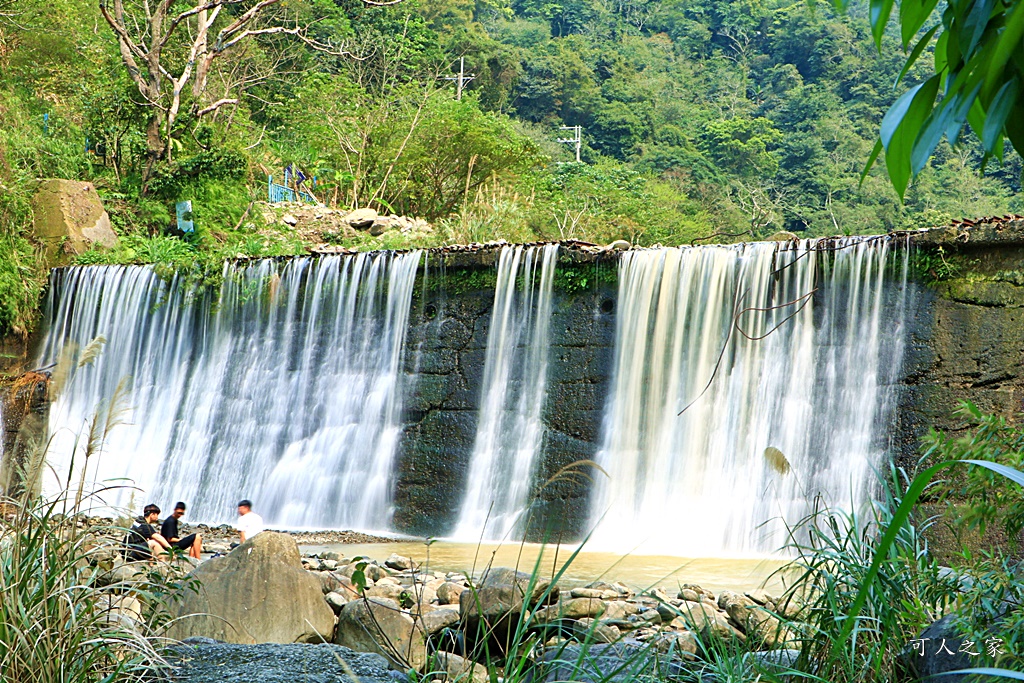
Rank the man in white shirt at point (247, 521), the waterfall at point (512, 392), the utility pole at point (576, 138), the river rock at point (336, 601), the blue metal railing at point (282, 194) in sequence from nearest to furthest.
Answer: the river rock at point (336, 601) → the man in white shirt at point (247, 521) → the waterfall at point (512, 392) → the blue metal railing at point (282, 194) → the utility pole at point (576, 138)

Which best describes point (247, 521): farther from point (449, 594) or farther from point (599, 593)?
point (599, 593)

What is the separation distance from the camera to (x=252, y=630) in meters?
4.97

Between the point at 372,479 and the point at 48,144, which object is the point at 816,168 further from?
the point at 372,479

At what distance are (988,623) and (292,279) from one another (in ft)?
39.2

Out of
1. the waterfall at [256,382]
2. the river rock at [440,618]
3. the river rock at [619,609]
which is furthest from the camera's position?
the waterfall at [256,382]

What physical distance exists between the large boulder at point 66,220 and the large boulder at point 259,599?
12489 mm

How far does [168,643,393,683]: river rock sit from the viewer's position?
328 centimetres

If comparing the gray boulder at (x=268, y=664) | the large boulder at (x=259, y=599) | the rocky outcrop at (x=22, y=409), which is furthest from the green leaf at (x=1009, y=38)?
the rocky outcrop at (x=22, y=409)

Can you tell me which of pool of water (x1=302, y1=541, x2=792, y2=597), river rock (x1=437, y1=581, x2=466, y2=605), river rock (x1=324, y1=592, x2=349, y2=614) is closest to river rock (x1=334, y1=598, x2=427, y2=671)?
river rock (x1=324, y1=592, x2=349, y2=614)

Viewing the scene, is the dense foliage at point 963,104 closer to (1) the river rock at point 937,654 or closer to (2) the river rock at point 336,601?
(1) the river rock at point 937,654

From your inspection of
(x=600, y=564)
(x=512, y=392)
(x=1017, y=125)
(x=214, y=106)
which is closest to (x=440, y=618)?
(x=1017, y=125)

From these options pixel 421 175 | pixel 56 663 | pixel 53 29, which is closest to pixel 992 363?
pixel 56 663

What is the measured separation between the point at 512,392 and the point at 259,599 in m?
6.90

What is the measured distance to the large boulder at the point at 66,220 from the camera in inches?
636
